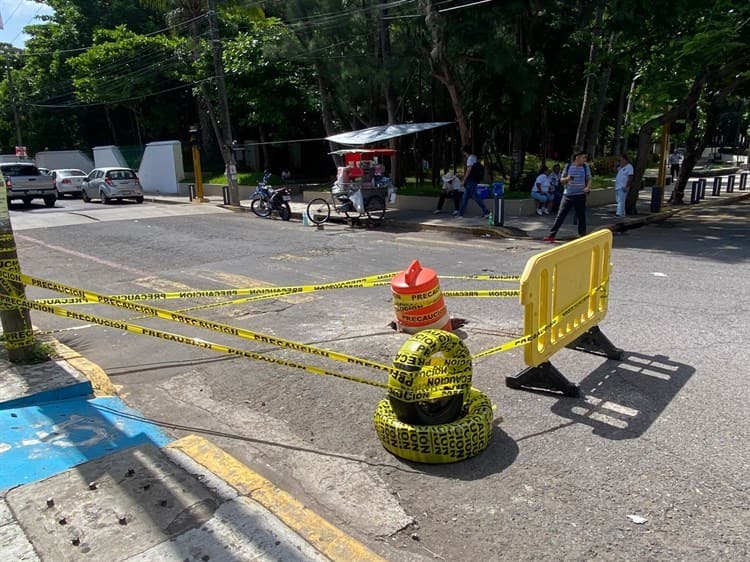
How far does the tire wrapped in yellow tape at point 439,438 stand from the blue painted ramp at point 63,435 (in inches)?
63.6

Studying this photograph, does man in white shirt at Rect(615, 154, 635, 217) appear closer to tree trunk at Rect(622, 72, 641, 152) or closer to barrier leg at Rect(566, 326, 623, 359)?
tree trunk at Rect(622, 72, 641, 152)

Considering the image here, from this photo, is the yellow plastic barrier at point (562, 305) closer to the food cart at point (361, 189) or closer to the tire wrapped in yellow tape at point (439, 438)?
the tire wrapped in yellow tape at point (439, 438)

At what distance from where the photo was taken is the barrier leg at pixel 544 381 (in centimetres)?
469

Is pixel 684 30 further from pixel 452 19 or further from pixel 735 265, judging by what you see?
pixel 735 265

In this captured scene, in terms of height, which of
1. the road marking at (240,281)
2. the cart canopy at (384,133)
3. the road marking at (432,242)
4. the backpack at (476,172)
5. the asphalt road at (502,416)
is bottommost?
the road marking at (432,242)

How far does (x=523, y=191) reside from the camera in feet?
64.0

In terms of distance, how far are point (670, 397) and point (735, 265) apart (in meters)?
6.29

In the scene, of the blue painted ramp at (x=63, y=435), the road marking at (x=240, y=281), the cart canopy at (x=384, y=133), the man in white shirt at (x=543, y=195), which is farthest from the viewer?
the cart canopy at (x=384, y=133)

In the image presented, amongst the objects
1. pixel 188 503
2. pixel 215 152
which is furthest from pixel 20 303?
pixel 215 152

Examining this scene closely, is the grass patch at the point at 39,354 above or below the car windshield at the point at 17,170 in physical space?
below

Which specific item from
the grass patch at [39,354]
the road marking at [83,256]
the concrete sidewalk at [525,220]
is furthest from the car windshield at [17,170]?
the grass patch at [39,354]

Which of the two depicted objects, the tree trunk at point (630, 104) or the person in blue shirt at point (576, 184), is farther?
the tree trunk at point (630, 104)

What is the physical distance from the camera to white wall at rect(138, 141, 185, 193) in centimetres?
3158

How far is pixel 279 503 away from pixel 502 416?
1862mm
